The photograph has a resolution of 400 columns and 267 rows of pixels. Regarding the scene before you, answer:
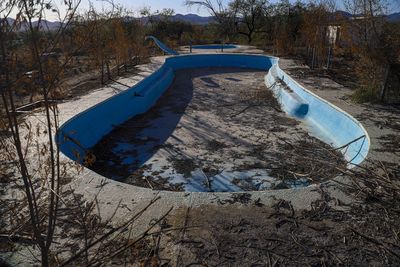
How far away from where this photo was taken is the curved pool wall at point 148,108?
5.28 meters

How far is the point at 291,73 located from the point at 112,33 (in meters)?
5.64

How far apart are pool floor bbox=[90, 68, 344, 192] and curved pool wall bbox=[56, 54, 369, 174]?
0.23 metres

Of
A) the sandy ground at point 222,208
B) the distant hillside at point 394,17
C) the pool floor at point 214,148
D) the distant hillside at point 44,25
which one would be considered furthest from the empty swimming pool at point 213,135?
the distant hillside at point 394,17

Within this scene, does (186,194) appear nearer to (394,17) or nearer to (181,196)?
(181,196)

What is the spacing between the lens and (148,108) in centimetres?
852

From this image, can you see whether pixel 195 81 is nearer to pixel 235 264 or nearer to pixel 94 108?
pixel 94 108

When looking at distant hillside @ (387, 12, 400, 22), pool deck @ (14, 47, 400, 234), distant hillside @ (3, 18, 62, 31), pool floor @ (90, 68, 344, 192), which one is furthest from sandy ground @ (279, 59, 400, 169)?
distant hillside @ (3, 18, 62, 31)

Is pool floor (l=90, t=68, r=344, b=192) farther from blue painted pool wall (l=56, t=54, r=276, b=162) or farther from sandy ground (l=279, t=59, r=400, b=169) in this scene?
sandy ground (l=279, t=59, r=400, b=169)

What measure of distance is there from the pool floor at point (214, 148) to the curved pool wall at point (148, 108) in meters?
0.23

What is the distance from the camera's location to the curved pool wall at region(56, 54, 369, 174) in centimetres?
528

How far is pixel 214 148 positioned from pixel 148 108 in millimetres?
3342

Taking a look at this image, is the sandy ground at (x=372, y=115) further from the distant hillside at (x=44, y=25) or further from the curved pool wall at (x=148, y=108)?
the distant hillside at (x=44, y=25)

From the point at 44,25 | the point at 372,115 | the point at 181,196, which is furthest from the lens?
the point at 372,115

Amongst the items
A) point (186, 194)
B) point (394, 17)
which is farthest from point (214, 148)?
point (394, 17)
